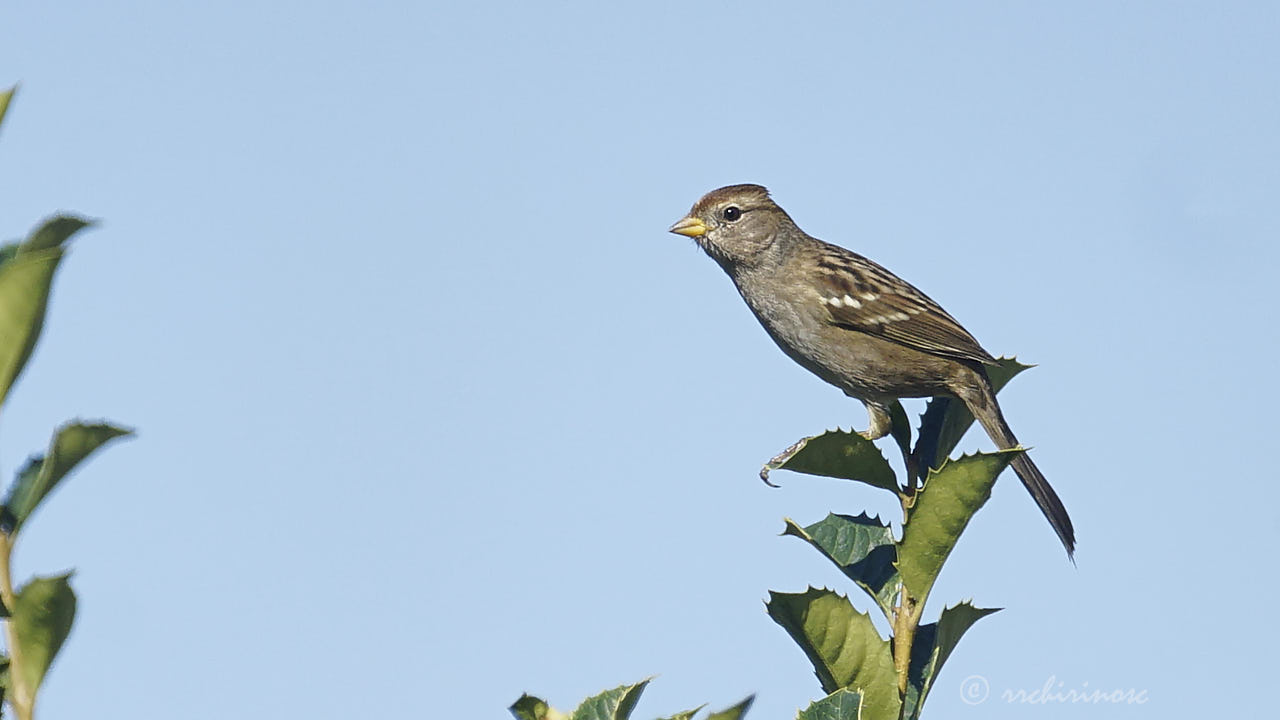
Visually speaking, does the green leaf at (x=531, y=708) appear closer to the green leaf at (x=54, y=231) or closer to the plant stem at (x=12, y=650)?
the plant stem at (x=12, y=650)

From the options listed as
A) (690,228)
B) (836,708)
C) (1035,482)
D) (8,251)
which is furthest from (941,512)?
(690,228)

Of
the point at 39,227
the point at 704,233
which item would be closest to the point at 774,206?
the point at 704,233

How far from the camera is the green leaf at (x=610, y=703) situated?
211 cm

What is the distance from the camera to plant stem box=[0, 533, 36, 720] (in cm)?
196

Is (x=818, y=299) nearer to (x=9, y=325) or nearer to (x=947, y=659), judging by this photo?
(x=947, y=659)

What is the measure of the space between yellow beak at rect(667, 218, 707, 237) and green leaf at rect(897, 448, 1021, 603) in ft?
15.8

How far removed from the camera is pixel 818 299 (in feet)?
23.7

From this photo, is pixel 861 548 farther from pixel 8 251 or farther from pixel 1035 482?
pixel 1035 482

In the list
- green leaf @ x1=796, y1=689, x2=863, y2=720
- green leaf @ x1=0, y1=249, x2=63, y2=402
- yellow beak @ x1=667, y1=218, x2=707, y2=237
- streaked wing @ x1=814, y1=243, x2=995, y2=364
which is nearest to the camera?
green leaf @ x1=0, y1=249, x2=63, y2=402

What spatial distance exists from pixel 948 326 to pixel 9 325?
224 inches

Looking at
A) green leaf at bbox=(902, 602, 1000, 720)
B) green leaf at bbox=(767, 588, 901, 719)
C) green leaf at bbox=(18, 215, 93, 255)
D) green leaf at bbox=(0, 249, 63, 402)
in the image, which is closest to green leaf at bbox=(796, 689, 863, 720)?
green leaf at bbox=(767, 588, 901, 719)

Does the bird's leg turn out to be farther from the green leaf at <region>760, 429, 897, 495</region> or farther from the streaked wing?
the green leaf at <region>760, 429, 897, 495</region>

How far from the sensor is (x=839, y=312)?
7.16 meters

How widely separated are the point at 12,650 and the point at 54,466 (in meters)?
0.28
